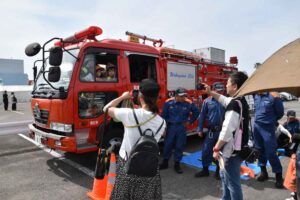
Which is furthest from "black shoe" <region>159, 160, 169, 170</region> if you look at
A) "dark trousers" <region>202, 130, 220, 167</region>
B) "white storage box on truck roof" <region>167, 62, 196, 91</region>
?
"white storage box on truck roof" <region>167, 62, 196, 91</region>

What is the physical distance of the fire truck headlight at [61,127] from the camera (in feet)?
15.5

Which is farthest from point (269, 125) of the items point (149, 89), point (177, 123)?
point (149, 89)

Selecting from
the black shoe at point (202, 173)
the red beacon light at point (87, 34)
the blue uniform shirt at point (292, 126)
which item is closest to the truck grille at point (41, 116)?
the red beacon light at point (87, 34)

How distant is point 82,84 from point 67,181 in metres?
1.77

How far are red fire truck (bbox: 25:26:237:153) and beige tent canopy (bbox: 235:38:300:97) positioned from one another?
3.45m

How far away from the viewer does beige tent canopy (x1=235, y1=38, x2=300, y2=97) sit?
1482 millimetres

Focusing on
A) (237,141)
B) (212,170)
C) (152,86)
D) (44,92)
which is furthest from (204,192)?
(44,92)

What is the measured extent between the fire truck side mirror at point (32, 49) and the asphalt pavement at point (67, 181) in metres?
2.28

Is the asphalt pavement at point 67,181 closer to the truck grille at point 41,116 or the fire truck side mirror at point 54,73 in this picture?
the truck grille at point 41,116

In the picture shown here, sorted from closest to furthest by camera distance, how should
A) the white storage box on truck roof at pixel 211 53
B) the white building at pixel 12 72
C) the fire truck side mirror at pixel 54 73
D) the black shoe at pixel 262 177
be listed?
the fire truck side mirror at pixel 54 73 < the black shoe at pixel 262 177 < the white storage box on truck roof at pixel 211 53 < the white building at pixel 12 72

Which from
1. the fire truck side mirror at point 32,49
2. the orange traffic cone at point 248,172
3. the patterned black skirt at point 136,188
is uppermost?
the fire truck side mirror at point 32,49

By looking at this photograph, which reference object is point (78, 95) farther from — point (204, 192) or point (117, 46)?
point (204, 192)

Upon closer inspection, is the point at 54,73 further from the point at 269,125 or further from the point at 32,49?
the point at 269,125

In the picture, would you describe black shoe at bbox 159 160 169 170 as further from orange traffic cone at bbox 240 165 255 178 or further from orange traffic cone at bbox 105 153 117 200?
orange traffic cone at bbox 105 153 117 200
